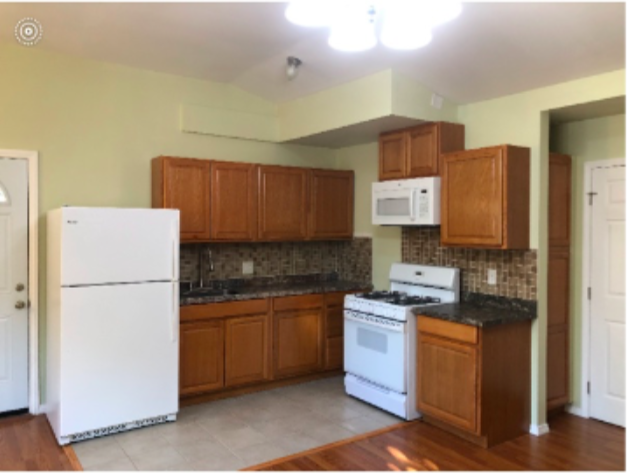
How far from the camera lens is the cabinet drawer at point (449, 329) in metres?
3.47

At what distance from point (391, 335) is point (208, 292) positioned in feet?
5.13

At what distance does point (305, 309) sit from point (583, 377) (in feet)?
7.29

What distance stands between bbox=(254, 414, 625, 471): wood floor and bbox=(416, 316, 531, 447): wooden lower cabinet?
4.3 inches

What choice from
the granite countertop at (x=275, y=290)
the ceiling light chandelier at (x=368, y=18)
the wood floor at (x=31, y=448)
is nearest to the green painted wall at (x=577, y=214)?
the granite countertop at (x=275, y=290)

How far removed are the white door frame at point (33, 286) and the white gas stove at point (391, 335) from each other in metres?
2.33

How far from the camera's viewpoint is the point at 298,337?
4.73m

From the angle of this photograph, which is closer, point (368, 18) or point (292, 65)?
point (368, 18)

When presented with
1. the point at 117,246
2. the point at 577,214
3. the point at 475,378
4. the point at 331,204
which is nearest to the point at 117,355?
the point at 117,246

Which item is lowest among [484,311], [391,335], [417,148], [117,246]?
[391,335]

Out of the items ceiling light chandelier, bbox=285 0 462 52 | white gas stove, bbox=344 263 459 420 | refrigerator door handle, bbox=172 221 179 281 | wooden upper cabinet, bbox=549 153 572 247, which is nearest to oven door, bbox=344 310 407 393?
white gas stove, bbox=344 263 459 420

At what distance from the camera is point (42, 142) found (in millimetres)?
3998

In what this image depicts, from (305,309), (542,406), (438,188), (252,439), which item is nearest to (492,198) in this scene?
(438,188)

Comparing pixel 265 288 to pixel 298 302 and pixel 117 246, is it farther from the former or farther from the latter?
pixel 117 246
